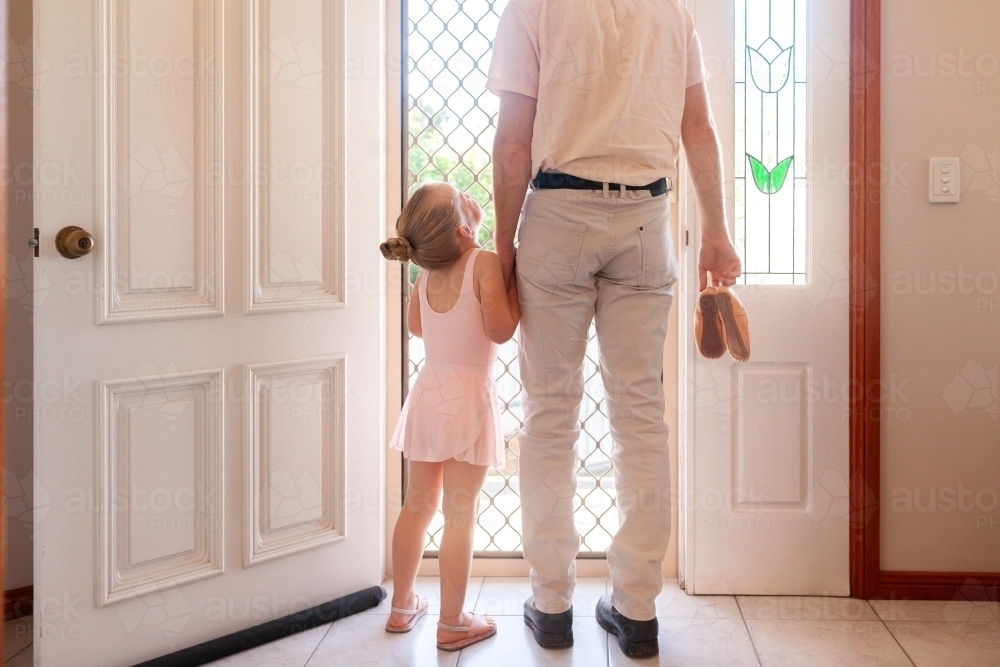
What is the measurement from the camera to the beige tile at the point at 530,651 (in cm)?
175

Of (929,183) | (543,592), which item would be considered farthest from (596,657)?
(929,183)

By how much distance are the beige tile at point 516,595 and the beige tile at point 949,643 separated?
70 centimetres

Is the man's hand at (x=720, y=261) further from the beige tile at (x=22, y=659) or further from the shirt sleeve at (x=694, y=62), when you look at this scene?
the beige tile at (x=22, y=659)

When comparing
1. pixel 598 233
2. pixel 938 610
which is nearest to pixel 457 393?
pixel 598 233

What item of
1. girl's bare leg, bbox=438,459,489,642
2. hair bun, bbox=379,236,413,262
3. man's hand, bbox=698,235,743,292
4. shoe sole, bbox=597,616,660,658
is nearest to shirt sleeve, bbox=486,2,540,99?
hair bun, bbox=379,236,413,262

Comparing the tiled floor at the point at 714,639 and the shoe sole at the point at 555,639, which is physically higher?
the shoe sole at the point at 555,639

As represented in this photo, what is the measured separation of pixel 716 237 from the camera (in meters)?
1.82

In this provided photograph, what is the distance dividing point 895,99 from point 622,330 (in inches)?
40.1

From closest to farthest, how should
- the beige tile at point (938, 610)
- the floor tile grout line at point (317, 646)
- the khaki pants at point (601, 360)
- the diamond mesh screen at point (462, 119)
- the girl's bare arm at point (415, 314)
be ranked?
the khaki pants at point (601, 360) → the floor tile grout line at point (317, 646) → the girl's bare arm at point (415, 314) → the beige tile at point (938, 610) → the diamond mesh screen at point (462, 119)

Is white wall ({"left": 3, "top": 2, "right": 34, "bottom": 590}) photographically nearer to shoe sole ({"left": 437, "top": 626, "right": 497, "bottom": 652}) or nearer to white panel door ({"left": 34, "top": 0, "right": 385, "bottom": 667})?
white panel door ({"left": 34, "top": 0, "right": 385, "bottom": 667})

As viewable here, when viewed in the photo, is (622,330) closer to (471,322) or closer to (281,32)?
(471,322)

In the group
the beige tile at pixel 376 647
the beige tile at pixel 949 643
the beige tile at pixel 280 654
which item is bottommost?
the beige tile at pixel 280 654

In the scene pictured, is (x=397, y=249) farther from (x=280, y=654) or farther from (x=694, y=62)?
(x=280, y=654)

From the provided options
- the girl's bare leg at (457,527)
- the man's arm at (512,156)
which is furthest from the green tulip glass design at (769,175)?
the girl's bare leg at (457,527)
